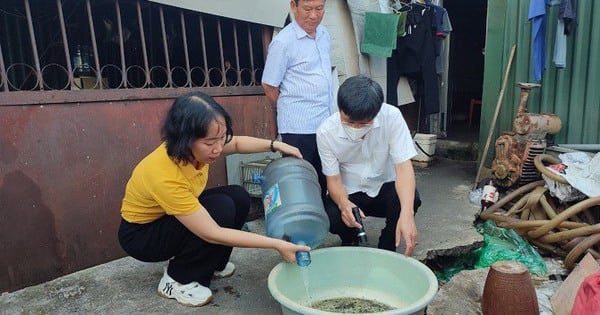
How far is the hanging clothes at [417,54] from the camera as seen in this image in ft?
16.2

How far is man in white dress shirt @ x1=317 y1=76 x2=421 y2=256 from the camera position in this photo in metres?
2.09

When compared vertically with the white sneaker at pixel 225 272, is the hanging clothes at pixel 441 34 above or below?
above

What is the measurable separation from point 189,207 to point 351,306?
0.94 m

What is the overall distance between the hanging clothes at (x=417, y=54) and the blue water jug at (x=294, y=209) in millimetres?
3102

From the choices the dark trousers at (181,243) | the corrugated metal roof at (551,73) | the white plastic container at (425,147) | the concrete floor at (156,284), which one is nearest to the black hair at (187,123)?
the dark trousers at (181,243)

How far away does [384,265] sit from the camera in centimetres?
216

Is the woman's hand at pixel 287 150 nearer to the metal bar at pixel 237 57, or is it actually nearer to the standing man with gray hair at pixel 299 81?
the standing man with gray hair at pixel 299 81

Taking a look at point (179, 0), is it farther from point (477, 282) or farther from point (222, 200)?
point (477, 282)

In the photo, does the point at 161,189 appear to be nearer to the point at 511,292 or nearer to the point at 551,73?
the point at 511,292

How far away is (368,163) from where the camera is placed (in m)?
2.54

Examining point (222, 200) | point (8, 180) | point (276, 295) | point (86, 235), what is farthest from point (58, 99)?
point (276, 295)

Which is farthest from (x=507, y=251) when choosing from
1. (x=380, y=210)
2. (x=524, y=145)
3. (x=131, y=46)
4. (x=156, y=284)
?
(x=131, y=46)

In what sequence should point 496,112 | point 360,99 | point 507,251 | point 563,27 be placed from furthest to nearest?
point 496,112 → point 563,27 → point 507,251 → point 360,99

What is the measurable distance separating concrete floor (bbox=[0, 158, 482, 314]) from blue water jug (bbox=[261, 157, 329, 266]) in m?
0.44
